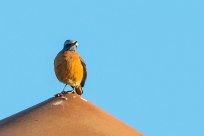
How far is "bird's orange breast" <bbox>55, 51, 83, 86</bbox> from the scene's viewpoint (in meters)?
9.65

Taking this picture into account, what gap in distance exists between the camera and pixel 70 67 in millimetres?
9703

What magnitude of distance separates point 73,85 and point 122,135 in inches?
155

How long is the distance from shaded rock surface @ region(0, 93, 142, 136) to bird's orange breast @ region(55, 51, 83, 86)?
3086 mm

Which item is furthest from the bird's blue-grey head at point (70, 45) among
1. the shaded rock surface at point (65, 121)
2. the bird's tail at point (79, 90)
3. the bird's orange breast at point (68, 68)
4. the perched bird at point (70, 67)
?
the shaded rock surface at point (65, 121)

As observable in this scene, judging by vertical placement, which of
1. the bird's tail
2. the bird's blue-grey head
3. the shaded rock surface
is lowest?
the shaded rock surface

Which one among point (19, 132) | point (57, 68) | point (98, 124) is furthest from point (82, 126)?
point (57, 68)

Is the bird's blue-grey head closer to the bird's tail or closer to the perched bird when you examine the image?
the perched bird

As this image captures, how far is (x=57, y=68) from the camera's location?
9602mm

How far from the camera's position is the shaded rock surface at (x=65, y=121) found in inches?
227

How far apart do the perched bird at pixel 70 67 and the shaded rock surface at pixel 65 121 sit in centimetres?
309

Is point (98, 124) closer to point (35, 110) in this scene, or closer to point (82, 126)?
point (82, 126)

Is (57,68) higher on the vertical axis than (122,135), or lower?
higher

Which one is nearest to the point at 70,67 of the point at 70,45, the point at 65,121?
the point at 70,45

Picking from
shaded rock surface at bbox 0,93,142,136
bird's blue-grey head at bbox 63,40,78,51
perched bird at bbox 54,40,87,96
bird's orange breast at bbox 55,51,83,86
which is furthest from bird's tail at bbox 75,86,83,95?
shaded rock surface at bbox 0,93,142,136
